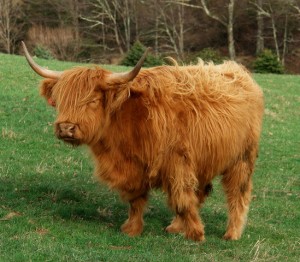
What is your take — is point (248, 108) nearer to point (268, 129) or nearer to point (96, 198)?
point (96, 198)

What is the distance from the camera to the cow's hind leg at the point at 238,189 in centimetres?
800

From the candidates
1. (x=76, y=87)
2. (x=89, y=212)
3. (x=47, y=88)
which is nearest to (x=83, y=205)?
(x=89, y=212)

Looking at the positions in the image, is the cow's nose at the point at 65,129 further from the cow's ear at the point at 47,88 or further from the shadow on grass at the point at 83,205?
the shadow on grass at the point at 83,205

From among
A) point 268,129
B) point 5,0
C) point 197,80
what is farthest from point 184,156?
point 5,0

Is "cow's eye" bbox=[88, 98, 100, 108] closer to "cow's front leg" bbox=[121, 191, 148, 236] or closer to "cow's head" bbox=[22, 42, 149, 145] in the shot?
"cow's head" bbox=[22, 42, 149, 145]

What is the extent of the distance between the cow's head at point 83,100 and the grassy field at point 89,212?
1.05m

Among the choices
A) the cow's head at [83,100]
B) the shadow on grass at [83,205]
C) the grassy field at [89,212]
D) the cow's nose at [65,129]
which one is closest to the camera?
the grassy field at [89,212]

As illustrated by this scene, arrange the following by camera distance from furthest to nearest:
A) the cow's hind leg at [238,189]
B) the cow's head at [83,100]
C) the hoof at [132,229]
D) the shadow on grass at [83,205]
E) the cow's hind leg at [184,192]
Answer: the cow's hind leg at [238,189] → the shadow on grass at [83,205] → the hoof at [132,229] → the cow's hind leg at [184,192] → the cow's head at [83,100]

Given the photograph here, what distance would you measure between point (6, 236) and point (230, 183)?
122 inches

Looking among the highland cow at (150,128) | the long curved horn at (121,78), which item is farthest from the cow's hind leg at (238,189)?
the long curved horn at (121,78)

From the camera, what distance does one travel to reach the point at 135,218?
7.43m

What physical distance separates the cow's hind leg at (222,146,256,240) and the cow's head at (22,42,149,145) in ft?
6.68

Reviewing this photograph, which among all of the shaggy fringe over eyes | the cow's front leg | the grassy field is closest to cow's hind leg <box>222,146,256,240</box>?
the grassy field

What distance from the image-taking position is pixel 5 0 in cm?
4659
